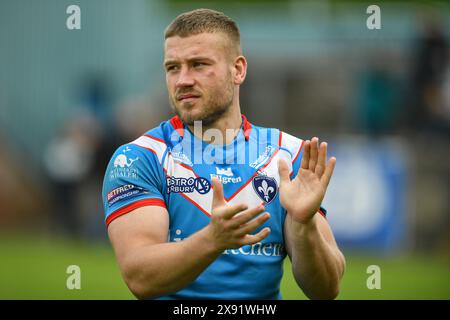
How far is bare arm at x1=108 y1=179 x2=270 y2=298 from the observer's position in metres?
4.26

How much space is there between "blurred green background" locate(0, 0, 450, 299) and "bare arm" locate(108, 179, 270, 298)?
17.4 ft

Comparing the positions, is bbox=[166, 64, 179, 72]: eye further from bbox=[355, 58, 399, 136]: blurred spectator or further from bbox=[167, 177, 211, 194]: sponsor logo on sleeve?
bbox=[355, 58, 399, 136]: blurred spectator

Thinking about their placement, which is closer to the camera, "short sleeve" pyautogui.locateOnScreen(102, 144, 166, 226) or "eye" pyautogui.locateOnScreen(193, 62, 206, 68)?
"short sleeve" pyautogui.locateOnScreen(102, 144, 166, 226)

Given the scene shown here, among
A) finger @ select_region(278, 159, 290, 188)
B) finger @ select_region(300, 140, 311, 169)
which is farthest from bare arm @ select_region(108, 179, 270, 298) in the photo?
finger @ select_region(300, 140, 311, 169)

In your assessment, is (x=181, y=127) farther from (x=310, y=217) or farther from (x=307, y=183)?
(x=310, y=217)

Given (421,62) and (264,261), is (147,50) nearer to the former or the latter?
(421,62)

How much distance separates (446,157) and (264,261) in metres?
9.89

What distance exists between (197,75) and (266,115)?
445 inches

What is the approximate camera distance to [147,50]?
1852cm

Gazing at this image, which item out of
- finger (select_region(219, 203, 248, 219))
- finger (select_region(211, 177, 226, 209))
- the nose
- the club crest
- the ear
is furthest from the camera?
the ear

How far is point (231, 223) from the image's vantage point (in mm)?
4234

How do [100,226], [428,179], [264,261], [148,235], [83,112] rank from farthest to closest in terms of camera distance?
[83,112]
[100,226]
[428,179]
[264,261]
[148,235]
